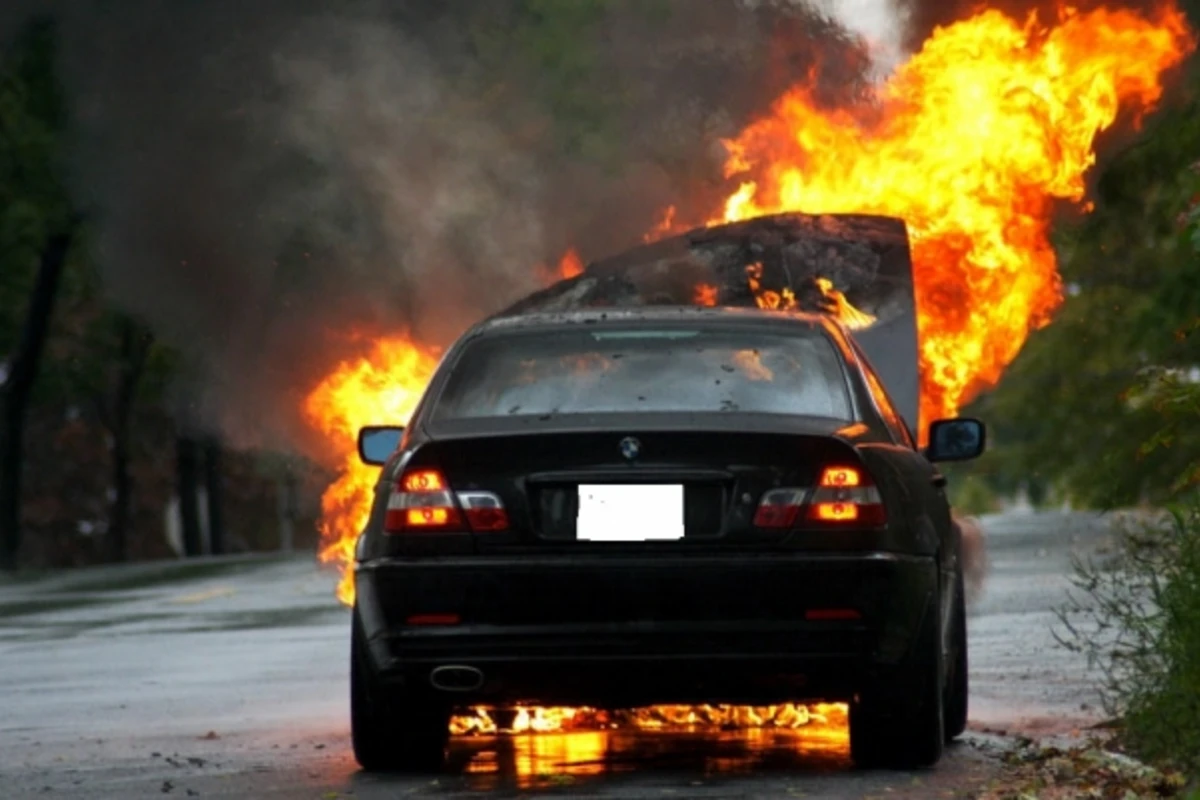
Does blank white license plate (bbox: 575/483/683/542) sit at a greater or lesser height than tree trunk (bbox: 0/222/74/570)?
lesser

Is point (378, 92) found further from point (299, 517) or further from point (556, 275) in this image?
point (299, 517)

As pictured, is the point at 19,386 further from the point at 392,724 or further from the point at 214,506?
the point at 392,724

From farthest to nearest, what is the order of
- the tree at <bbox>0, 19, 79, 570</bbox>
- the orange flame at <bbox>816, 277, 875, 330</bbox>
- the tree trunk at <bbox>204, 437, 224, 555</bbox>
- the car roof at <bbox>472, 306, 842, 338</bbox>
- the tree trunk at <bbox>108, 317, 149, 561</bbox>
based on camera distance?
the tree trunk at <bbox>204, 437, 224, 555</bbox>
the tree trunk at <bbox>108, 317, 149, 561</bbox>
the tree at <bbox>0, 19, 79, 570</bbox>
the orange flame at <bbox>816, 277, 875, 330</bbox>
the car roof at <bbox>472, 306, 842, 338</bbox>

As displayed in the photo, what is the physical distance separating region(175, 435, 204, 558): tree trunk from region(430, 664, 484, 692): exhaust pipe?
4661 cm

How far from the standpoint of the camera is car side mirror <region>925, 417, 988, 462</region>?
38.5 ft

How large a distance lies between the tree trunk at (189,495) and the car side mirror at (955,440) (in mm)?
45280

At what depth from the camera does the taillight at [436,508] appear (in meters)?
10.1

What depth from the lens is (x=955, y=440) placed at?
1178 cm

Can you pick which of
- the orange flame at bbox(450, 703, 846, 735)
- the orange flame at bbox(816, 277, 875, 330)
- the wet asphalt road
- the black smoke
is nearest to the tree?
the black smoke

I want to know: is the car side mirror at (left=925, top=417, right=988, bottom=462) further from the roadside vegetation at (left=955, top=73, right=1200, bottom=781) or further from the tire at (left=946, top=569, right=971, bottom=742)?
the roadside vegetation at (left=955, top=73, right=1200, bottom=781)

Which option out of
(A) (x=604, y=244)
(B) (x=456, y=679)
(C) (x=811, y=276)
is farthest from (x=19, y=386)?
(B) (x=456, y=679)

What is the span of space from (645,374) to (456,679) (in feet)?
4.34

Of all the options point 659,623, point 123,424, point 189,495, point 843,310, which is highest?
point 123,424

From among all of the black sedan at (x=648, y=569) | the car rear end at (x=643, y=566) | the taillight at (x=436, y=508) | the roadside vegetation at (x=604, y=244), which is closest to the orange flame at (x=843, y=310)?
the roadside vegetation at (x=604, y=244)
